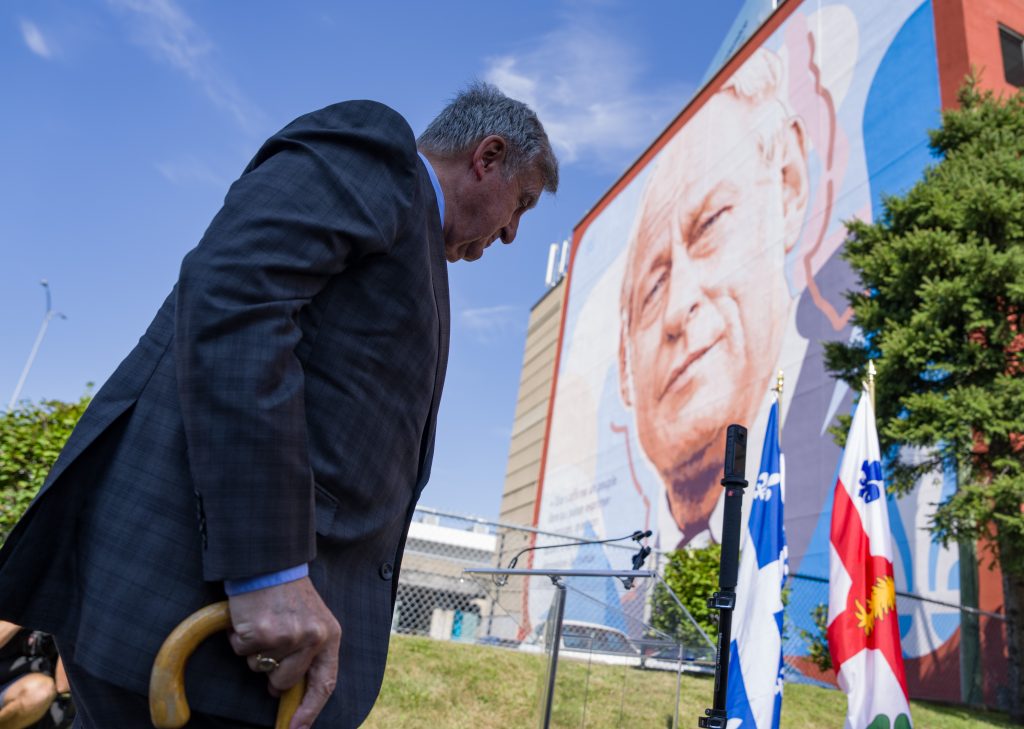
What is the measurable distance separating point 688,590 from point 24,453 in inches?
312

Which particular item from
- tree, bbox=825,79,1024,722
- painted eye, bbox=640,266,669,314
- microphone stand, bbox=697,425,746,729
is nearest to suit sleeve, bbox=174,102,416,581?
microphone stand, bbox=697,425,746,729

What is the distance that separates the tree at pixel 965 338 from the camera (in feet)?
27.3

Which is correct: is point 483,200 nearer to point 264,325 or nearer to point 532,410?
point 264,325

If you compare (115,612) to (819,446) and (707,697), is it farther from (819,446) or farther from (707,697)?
(819,446)

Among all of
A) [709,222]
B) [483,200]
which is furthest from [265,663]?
[709,222]

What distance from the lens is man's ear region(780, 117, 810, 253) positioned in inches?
683

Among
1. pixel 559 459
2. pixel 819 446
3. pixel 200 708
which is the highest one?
pixel 559 459

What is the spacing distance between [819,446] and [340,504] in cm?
1474

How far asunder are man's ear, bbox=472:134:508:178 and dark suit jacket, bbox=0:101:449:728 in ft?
0.74

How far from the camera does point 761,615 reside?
565cm

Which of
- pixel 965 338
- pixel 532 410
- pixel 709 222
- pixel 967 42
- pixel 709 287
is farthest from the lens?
pixel 532 410

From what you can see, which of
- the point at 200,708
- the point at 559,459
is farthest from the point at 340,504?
the point at 559,459

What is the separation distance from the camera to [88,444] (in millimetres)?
1185

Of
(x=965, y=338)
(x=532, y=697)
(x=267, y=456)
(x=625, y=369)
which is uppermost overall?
(x=625, y=369)
